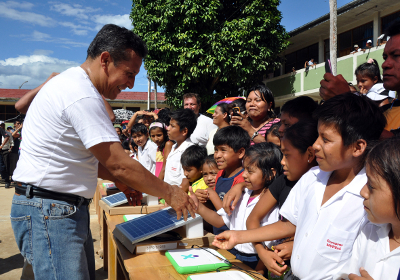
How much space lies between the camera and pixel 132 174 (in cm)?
170

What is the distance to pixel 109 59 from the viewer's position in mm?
1864

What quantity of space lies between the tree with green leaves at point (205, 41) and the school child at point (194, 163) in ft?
25.5

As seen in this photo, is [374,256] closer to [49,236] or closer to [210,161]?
[49,236]

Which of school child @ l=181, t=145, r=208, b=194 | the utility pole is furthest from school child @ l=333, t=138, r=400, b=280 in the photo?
the utility pole

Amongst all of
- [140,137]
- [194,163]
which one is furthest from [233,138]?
[140,137]

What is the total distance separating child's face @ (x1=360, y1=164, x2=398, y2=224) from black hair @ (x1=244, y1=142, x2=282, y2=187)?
101 cm

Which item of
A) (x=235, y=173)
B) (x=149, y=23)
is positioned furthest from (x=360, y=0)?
(x=235, y=173)

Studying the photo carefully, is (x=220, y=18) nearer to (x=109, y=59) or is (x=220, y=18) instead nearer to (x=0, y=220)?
(x=0, y=220)

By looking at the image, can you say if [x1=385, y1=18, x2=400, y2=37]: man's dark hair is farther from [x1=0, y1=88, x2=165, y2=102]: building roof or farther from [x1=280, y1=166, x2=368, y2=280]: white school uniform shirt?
Result: [x1=0, y1=88, x2=165, y2=102]: building roof

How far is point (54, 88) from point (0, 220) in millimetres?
5508

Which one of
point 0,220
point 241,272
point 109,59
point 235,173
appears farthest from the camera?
point 0,220

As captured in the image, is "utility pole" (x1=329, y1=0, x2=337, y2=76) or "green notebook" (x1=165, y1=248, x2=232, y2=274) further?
"utility pole" (x1=329, y1=0, x2=337, y2=76)

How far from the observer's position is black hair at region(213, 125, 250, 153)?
2.79 m

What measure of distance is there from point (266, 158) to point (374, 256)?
42.8 inches
